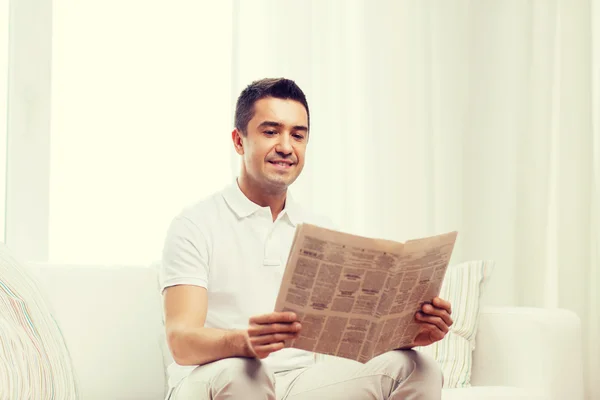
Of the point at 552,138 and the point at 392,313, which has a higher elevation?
the point at 552,138

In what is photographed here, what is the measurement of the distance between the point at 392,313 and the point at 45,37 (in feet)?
6.05

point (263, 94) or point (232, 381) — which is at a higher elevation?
point (263, 94)

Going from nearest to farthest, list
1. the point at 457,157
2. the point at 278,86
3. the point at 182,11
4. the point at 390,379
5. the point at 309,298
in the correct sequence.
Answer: the point at 309,298 → the point at 390,379 → the point at 278,86 → the point at 182,11 → the point at 457,157

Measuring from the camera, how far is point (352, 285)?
4.65 ft

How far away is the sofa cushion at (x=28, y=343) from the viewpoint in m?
1.47

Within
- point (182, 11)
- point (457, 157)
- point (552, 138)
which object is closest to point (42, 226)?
point (182, 11)

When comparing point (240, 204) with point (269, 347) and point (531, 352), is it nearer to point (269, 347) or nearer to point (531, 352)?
point (269, 347)

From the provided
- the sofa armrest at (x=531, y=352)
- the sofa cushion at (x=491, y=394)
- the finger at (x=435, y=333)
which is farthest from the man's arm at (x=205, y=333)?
the sofa armrest at (x=531, y=352)

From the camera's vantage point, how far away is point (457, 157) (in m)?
3.59

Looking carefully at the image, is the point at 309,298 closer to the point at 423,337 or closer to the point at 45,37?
the point at 423,337

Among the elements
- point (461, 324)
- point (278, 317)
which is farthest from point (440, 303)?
point (461, 324)

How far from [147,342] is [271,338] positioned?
0.80 m

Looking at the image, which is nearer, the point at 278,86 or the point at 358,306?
the point at 358,306

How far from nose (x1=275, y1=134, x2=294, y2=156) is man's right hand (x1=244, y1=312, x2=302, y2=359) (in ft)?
1.93
